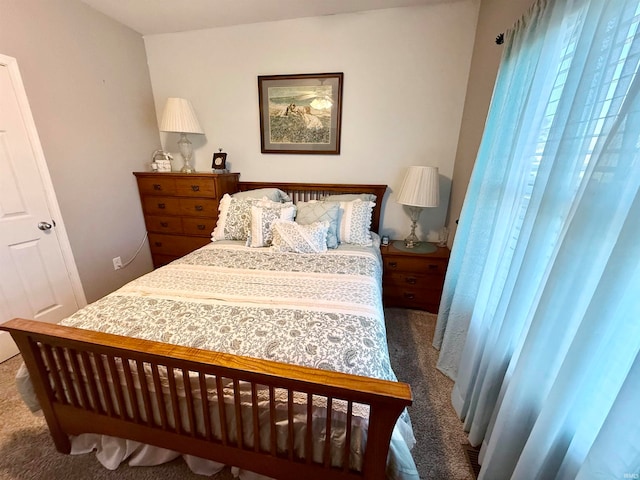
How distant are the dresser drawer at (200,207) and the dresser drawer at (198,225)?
54 mm

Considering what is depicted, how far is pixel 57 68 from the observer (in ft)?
6.64

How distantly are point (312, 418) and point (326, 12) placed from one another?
9.75 feet

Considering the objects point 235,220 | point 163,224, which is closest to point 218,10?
point 235,220

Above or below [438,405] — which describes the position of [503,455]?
above

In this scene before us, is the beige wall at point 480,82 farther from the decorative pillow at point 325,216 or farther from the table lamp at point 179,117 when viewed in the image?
the table lamp at point 179,117

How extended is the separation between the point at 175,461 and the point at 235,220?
1.64 meters

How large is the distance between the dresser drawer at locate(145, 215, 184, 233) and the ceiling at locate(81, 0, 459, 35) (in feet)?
6.04

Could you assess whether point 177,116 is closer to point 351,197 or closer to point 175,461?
point 351,197

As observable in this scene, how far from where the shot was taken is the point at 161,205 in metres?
2.76

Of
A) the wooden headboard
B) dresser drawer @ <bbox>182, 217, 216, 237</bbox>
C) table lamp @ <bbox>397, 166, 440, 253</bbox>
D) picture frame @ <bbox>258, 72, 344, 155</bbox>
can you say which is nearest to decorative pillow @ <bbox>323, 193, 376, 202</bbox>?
the wooden headboard

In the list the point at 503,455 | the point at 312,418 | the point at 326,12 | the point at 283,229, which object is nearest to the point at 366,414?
the point at 312,418

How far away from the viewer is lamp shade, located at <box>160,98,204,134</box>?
2.49 m

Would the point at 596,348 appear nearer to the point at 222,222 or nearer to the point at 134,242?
the point at 222,222

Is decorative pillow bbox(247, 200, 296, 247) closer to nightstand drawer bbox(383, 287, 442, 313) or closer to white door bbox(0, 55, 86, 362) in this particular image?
nightstand drawer bbox(383, 287, 442, 313)
